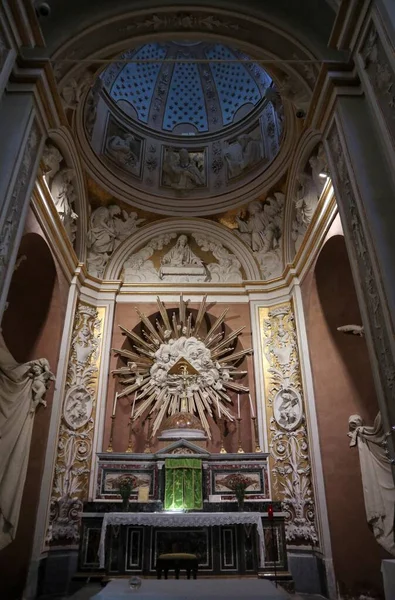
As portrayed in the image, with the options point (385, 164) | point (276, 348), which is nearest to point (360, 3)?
point (385, 164)

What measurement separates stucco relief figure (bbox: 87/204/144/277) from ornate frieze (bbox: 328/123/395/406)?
557 cm

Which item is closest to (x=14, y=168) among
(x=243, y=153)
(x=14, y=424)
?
(x=14, y=424)

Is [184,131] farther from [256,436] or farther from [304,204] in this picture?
[256,436]

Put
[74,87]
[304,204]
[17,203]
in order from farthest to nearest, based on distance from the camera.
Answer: [304,204]
[74,87]
[17,203]

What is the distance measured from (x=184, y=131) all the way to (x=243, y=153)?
205 centimetres

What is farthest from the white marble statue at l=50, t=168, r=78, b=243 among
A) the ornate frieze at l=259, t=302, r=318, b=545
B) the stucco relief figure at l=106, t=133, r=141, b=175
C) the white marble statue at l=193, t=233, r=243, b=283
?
the ornate frieze at l=259, t=302, r=318, b=545

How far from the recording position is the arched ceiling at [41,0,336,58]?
5.43 meters

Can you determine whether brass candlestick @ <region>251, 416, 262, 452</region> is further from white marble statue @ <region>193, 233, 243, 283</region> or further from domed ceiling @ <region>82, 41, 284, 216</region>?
domed ceiling @ <region>82, 41, 284, 216</region>

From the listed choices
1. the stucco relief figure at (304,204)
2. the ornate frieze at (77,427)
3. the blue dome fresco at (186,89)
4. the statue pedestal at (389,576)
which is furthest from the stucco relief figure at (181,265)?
the statue pedestal at (389,576)

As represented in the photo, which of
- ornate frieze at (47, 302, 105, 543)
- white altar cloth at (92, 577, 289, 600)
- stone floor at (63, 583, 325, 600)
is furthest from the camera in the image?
ornate frieze at (47, 302, 105, 543)

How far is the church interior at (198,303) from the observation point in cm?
464

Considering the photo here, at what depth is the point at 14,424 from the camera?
5625mm

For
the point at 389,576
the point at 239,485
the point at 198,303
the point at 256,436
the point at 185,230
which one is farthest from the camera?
the point at 185,230

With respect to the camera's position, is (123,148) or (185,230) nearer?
(123,148)
